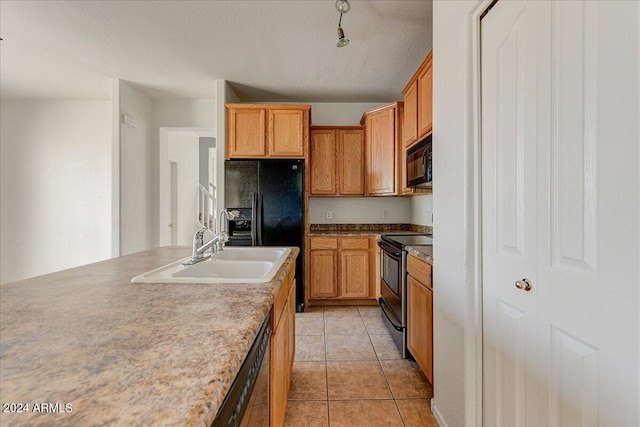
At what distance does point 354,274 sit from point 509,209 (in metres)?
2.38

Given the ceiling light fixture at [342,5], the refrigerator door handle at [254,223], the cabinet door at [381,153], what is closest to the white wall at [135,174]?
the refrigerator door handle at [254,223]

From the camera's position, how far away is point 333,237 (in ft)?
10.6

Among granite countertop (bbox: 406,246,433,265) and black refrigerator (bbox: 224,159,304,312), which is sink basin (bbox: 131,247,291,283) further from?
black refrigerator (bbox: 224,159,304,312)

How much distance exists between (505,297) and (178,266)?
4.60ft

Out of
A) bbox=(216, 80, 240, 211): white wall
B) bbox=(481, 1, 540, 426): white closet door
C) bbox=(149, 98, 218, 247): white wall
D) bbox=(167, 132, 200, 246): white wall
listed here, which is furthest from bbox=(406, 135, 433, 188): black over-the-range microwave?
bbox=(167, 132, 200, 246): white wall

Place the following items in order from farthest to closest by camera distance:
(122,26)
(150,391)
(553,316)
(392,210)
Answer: (392,210)
(122,26)
(553,316)
(150,391)

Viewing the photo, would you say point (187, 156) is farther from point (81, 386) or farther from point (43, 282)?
point (81, 386)

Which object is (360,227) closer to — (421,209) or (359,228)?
(359,228)

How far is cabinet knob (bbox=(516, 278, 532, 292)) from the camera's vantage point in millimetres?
896

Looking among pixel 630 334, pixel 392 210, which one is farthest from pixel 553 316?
pixel 392 210

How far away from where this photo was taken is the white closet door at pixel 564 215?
62cm

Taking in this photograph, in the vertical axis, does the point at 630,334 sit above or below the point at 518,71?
below

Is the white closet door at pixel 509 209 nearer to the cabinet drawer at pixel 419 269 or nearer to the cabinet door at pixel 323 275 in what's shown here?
the cabinet drawer at pixel 419 269

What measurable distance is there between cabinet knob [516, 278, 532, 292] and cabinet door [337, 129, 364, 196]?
8.66 feet
